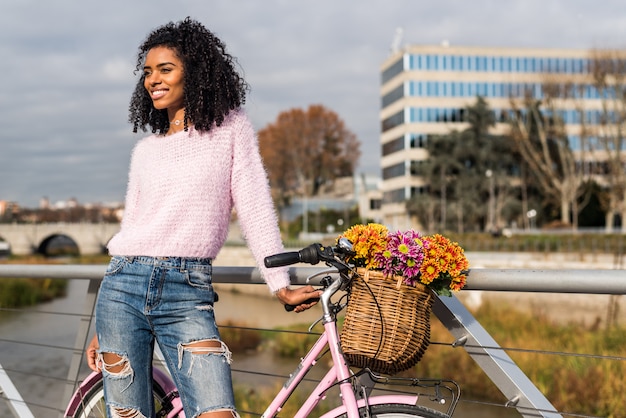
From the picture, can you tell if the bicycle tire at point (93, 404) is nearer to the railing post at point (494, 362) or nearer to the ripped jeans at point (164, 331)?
the ripped jeans at point (164, 331)

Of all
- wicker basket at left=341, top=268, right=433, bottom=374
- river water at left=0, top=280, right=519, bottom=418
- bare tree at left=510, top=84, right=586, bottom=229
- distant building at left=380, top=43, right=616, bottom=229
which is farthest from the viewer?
distant building at left=380, top=43, right=616, bottom=229

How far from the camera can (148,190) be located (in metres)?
2.43

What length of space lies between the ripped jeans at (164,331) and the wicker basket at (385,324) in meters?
0.38

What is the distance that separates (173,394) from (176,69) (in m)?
0.95

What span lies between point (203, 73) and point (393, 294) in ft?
2.79

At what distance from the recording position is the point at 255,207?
2.35 m

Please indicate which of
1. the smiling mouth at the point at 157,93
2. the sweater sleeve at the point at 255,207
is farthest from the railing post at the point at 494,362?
the smiling mouth at the point at 157,93

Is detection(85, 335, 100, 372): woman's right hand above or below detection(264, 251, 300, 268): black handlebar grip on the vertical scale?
below

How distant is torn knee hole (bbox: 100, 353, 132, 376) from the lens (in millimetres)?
2355

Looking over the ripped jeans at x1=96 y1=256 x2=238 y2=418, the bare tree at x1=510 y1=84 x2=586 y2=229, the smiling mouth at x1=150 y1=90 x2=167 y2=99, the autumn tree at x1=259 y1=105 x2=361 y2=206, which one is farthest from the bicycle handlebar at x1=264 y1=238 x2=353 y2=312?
the autumn tree at x1=259 y1=105 x2=361 y2=206

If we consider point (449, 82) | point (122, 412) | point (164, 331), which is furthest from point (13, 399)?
point (449, 82)

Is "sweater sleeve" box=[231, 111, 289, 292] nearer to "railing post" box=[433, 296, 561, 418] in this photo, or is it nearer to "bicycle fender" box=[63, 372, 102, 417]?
"railing post" box=[433, 296, 561, 418]

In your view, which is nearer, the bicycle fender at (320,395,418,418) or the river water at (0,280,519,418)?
the bicycle fender at (320,395,418,418)

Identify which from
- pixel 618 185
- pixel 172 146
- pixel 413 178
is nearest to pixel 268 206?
pixel 172 146
